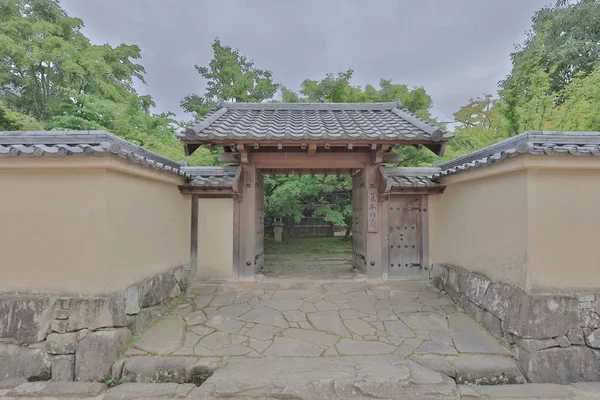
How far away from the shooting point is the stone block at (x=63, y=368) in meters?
3.49

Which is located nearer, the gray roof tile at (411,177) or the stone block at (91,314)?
the stone block at (91,314)

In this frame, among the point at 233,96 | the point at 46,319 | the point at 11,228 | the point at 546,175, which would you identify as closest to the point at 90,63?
the point at 233,96

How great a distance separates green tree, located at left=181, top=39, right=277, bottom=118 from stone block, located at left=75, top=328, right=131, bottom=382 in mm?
14844

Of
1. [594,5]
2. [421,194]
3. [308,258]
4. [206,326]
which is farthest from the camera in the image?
[594,5]

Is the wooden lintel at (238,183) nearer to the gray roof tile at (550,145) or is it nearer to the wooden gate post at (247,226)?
the wooden gate post at (247,226)

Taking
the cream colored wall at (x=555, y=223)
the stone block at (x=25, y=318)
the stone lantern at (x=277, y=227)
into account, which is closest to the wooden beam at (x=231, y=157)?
the stone block at (x=25, y=318)

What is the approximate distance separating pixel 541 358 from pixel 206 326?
462cm

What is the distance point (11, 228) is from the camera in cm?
371

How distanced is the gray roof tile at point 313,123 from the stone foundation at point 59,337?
306 cm

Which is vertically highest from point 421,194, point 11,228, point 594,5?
point 594,5

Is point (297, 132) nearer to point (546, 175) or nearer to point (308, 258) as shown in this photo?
point (546, 175)

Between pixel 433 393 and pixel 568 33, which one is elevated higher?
pixel 568 33

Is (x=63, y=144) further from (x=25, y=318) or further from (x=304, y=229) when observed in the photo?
(x=304, y=229)

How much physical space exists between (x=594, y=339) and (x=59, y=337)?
270 inches
